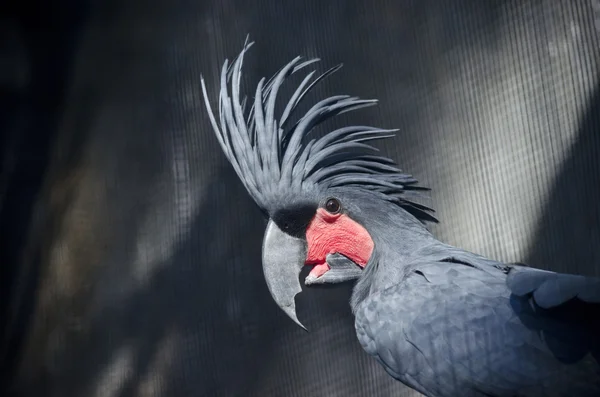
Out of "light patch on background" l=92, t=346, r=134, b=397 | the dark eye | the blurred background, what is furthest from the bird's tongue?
"light patch on background" l=92, t=346, r=134, b=397

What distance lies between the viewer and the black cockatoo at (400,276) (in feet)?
3.47

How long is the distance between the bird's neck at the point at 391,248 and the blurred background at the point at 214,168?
0.21 meters

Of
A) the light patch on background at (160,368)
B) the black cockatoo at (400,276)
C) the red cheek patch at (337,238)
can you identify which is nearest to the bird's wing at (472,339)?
the black cockatoo at (400,276)

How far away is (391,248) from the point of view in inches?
54.1

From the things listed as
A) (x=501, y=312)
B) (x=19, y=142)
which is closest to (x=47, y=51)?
Result: (x=19, y=142)

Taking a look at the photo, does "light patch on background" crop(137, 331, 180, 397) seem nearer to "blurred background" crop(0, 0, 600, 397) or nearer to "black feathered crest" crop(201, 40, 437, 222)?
"blurred background" crop(0, 0, 600, 397)

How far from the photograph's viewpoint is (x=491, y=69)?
1523 millimetres

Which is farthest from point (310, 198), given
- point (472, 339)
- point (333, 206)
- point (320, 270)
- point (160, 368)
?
point (160, 368)

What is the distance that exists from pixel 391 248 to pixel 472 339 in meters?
0.31

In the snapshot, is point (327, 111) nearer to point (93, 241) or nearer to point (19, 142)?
point (93, 241)

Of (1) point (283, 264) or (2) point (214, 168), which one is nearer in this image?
(1) point (283, 264)

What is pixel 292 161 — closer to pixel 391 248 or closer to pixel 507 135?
pixel 391 248

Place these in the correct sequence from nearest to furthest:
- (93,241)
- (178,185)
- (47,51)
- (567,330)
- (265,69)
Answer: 1. (567,330)
2. (265,69)
3. (178,185)
4. (93,241)
5. (47,51)

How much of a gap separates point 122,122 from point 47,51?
412 mm
